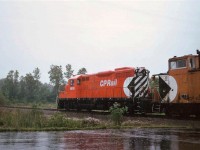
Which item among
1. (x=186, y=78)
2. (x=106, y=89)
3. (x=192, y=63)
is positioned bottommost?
(x=106, y=89)

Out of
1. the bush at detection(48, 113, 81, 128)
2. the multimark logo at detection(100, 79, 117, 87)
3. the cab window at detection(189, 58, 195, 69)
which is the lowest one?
the bush at detection(48, 113, 81, 128)

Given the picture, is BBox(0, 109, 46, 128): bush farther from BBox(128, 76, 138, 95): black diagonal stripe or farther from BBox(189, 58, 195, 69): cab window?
BBox(128, 76, 138, 95): black diagonal stripe

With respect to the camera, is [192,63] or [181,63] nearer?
[192,63]

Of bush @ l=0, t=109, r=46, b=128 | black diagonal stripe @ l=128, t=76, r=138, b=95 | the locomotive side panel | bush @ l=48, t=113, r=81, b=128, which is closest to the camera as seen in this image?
bush @ l=0, t=109, r=46, b=128

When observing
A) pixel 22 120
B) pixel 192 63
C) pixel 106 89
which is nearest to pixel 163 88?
pixel 192 63

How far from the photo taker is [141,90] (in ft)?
81.3

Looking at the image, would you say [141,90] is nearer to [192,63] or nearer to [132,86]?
[132,86]

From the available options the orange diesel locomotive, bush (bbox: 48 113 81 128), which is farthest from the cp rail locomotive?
bush (bbox: 48 113 81 128)

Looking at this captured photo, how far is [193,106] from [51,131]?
1073 centimetres

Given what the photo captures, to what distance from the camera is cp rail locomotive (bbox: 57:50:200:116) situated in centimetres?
1981

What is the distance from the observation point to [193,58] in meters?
19.8

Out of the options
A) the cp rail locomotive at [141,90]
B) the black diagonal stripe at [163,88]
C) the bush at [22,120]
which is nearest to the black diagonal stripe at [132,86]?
the cp rail locomotive at [141,90]

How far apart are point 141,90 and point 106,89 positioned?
4.76 meters

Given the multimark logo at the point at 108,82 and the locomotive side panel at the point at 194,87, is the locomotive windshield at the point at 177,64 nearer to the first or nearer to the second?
the locomotive side panel at the point at 194,87
